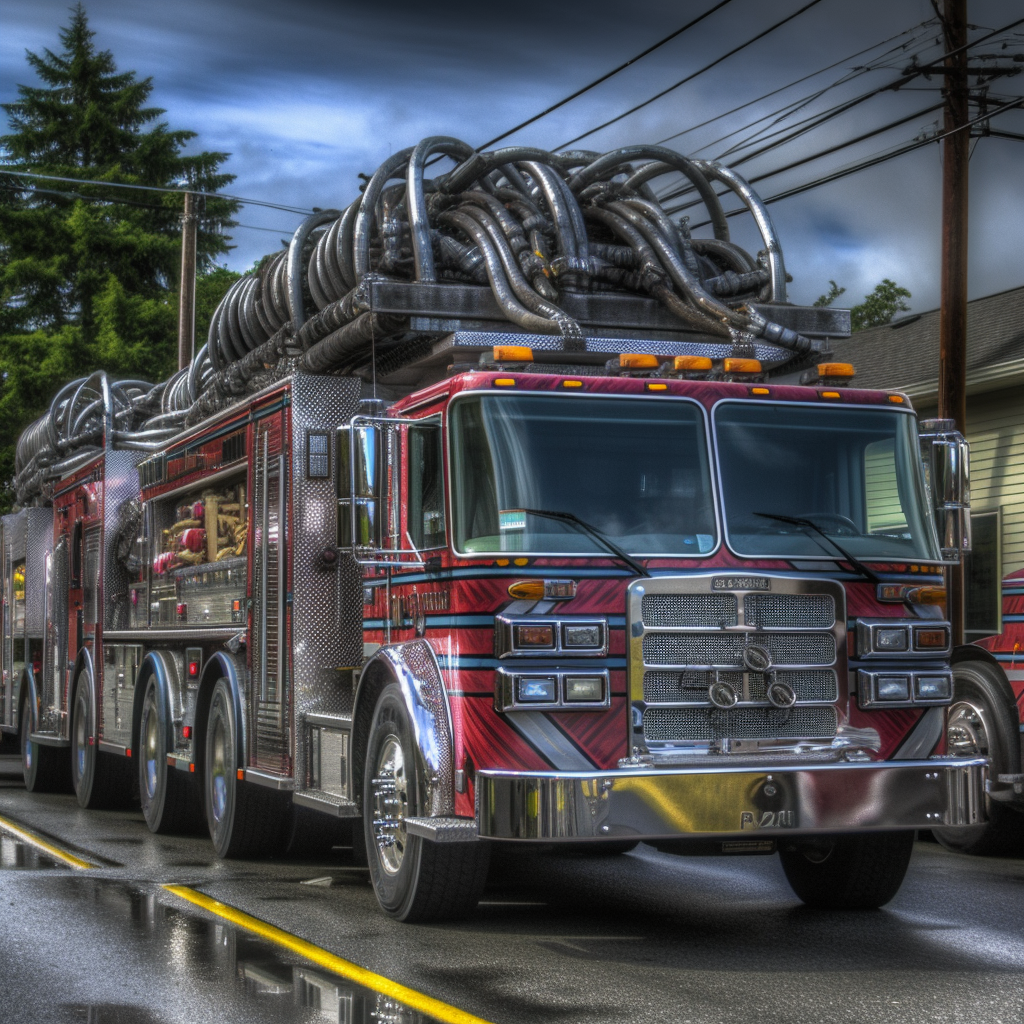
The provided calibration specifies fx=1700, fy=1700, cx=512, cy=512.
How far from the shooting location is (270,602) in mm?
10102

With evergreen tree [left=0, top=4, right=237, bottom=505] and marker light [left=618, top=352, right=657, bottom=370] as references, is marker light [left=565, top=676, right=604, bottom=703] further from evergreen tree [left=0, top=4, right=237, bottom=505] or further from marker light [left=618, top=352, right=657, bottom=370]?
evergreen tree [left=0, top=4, right=237, bottom=505]

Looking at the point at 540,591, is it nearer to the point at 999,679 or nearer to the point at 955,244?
the point at 999,679

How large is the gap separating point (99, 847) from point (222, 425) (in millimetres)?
3011

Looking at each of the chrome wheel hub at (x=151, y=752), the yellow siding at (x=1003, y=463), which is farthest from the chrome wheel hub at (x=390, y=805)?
the yellow siding at (x=1003, y=463)

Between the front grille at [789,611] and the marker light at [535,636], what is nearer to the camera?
the marker light at [535,636]

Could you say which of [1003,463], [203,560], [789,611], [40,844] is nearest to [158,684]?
[203,560]

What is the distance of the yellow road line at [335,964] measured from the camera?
Result: 20.1 feet

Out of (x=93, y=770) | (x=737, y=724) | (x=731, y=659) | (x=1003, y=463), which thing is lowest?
(x=93, y=770)

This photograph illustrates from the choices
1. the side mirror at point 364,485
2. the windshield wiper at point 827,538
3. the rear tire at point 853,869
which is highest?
the side mirror at point 364,485

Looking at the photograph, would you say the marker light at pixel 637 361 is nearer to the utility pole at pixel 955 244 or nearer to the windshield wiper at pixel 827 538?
the windshield wiper at pixel 827 538

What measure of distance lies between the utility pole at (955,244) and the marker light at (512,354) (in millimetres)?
8037

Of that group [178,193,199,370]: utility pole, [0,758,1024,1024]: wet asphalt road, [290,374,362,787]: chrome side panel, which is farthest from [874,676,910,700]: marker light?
[178,193,199,370]: utility pole

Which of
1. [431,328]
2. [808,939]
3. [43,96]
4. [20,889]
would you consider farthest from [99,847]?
[43,96]

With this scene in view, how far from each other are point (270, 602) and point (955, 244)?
8.93 metres
